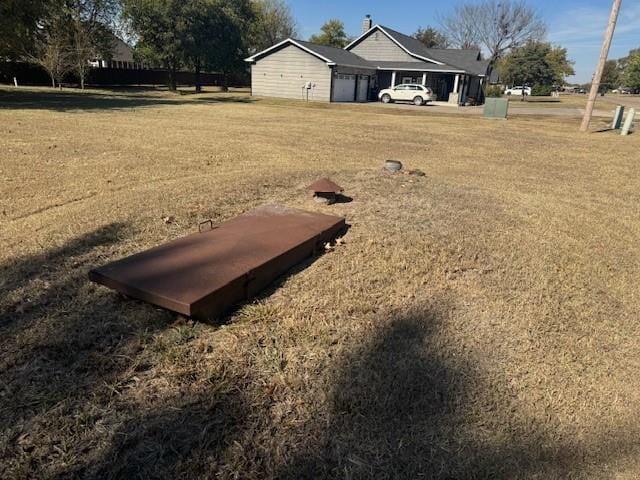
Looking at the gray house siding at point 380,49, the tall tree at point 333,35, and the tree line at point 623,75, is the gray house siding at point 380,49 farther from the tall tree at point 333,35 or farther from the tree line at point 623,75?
the tree line at point 623,75

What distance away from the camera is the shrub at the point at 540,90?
55375 millimetres

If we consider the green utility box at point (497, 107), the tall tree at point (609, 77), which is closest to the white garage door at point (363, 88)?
the green utility box at point (497, 107)

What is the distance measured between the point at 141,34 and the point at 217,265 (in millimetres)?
35343

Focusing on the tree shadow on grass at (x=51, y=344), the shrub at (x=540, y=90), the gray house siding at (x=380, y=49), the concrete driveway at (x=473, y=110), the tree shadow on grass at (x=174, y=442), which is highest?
the gray house siding at (x=380, y=49)

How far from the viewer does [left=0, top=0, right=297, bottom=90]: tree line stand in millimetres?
23859

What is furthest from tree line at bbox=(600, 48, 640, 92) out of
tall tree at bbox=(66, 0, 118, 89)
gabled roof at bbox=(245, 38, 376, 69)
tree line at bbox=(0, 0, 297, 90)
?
tall tree at bbox=(66, 0, 118, 89)

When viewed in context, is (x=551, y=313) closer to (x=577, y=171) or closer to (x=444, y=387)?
(x=444, y=387)

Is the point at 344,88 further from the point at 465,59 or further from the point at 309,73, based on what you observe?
the point at 465,59

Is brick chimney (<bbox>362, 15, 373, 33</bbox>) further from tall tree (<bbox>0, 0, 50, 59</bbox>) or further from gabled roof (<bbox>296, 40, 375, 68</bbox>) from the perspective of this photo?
tall tree (<bbox>0, 0, 50, 59</bbox>)

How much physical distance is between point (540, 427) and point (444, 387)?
1.55 ft

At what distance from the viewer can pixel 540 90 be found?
182ft

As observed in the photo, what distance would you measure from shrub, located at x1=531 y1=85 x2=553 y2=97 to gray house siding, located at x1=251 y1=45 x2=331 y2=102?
125 ft

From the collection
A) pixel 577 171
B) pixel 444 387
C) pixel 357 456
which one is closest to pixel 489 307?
pixel 444 387

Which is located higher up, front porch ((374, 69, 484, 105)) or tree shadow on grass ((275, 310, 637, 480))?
front porch ((374, 69, 484, 105))
